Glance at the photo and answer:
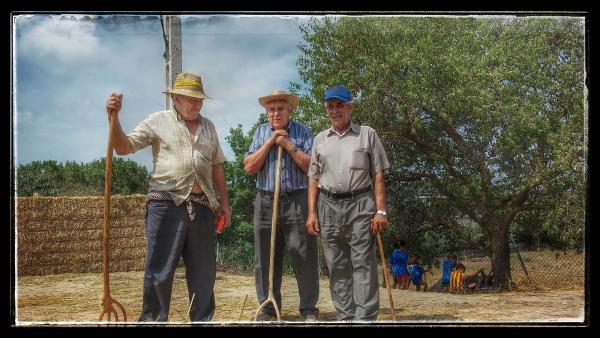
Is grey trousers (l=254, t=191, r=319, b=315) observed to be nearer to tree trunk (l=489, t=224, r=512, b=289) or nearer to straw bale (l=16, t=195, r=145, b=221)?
straw bale (l=16, t=195, r=145, b=221)

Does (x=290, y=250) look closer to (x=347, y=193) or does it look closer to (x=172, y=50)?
(x=347, y=193)

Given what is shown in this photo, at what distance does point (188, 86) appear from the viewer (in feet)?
19.6

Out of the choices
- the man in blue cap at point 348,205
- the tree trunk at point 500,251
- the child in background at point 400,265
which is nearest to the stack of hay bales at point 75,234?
the man in blue cap at point 348,205

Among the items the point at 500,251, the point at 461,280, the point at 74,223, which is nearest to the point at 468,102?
the point at 500,251

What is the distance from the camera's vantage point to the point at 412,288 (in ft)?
22.2

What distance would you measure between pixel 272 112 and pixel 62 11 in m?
1.92

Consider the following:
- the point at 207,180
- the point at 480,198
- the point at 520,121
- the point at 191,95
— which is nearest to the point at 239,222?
the point at 207,180

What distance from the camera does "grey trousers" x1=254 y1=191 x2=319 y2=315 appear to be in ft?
20.3

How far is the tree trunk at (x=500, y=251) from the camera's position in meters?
6.91

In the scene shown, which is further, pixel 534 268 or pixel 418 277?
pixel 534 268

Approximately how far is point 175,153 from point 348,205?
144cm

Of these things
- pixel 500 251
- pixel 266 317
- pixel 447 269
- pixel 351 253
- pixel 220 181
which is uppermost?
pixel 220 181

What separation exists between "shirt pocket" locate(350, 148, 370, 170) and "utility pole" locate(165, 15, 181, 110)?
165cm

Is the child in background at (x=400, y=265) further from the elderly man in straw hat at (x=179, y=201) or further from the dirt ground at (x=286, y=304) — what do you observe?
the elderly man in straw hat at (x=179, y=201)
